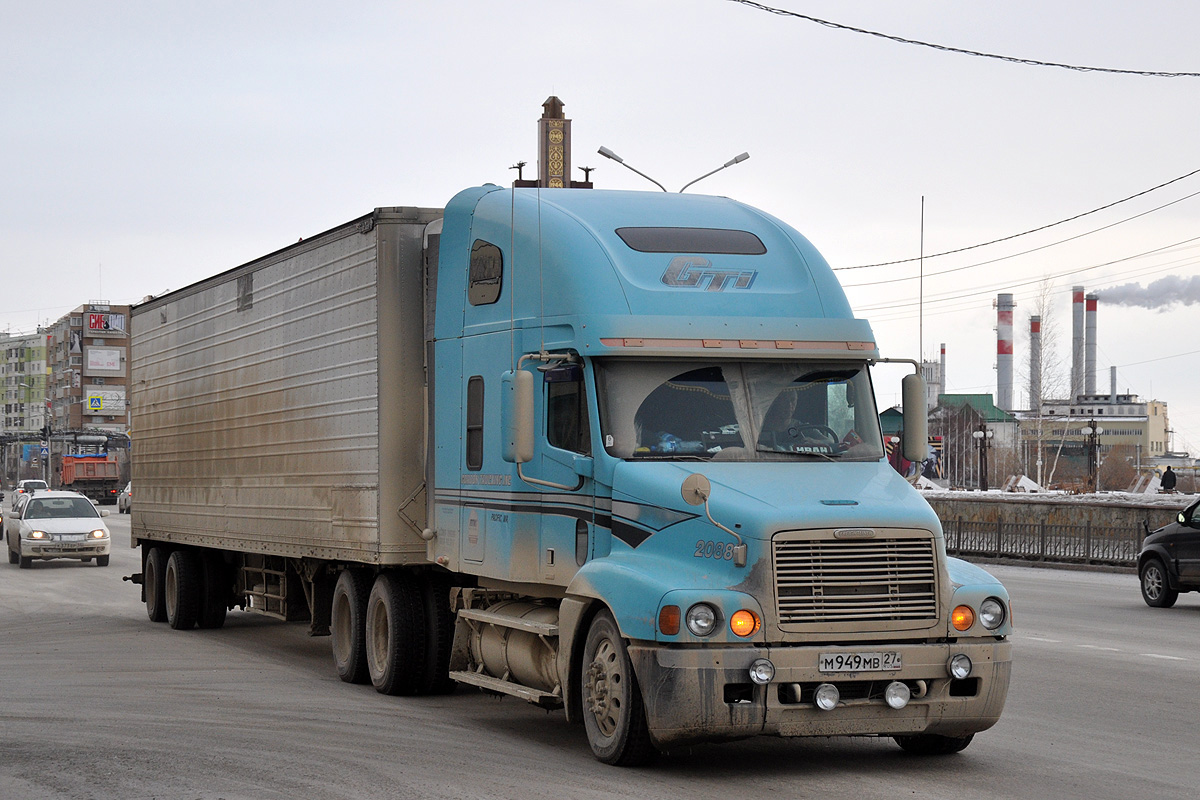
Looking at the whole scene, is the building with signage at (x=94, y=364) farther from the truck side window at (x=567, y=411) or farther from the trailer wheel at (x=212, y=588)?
the truck side window at (x=567, y=411)

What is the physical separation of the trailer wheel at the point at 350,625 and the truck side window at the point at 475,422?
2453mm

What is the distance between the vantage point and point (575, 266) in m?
9.91

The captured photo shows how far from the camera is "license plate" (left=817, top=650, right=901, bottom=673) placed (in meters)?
8.33

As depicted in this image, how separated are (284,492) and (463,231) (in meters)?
4.14

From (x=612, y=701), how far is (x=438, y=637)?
141 inches

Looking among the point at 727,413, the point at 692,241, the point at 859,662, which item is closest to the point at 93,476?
the point at 692,241

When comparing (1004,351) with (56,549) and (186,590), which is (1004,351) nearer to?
(56,549)

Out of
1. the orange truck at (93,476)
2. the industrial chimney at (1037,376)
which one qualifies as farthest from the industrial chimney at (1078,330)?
the orange truck at (93,476)

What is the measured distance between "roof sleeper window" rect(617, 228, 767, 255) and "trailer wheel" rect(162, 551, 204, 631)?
33.5 feet

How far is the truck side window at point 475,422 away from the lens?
11062mm

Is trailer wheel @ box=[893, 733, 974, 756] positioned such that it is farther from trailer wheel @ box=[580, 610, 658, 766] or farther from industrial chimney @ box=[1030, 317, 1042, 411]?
industrial chimney @ box=[1030, 317, 1042, 411]

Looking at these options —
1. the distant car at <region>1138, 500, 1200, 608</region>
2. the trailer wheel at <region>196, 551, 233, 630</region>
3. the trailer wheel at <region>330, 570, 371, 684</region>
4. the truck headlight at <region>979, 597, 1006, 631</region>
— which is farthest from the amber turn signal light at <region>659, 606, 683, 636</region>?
the distant car at <region>1138, 500, 1200, 608</region>

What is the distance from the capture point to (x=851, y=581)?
27.6ft

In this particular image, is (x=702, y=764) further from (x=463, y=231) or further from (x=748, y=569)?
(x=463, y=231)
